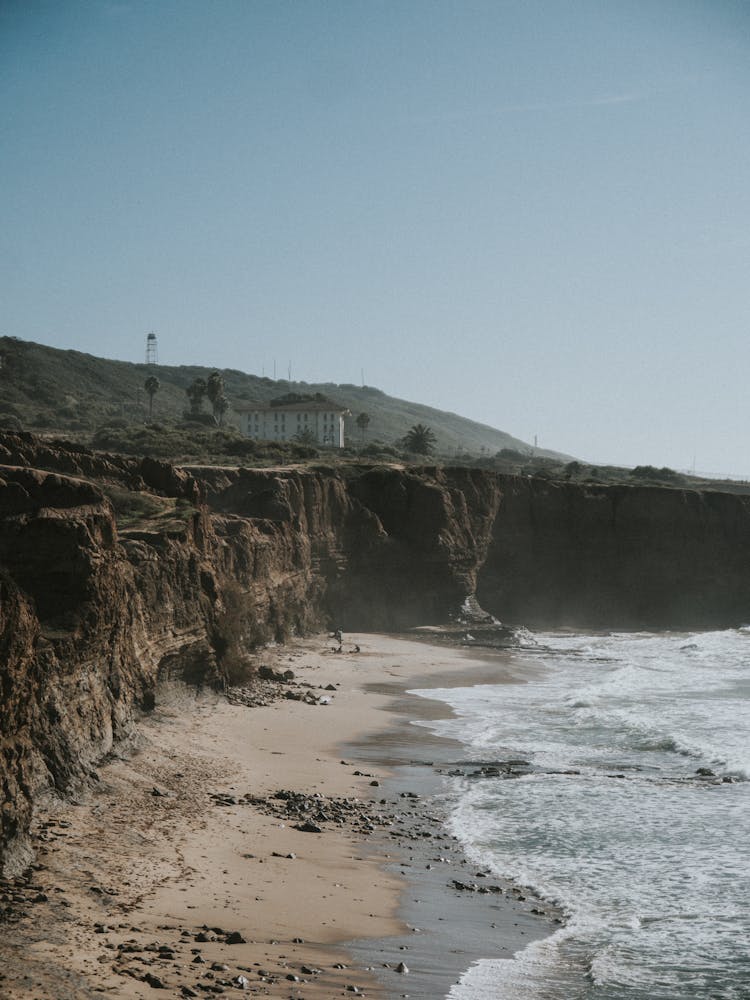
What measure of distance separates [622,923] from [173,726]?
1250 cm

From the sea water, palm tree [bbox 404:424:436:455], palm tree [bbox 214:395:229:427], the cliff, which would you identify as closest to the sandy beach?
the sea water

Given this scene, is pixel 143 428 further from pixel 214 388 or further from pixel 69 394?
pixel 69 394

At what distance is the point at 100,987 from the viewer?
1142cm

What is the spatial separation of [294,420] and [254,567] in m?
88.0

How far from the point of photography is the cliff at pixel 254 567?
1839 cm

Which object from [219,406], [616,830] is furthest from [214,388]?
[616,830]

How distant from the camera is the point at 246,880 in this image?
643 inches

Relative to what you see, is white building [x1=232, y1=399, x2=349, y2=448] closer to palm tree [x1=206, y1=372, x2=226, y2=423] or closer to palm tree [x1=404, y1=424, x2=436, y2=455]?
palm tree [x1=206, y1=372, x2=226, y2=423]

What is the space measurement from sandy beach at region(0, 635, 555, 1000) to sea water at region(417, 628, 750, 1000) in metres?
0.87

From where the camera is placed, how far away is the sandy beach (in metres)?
12.5

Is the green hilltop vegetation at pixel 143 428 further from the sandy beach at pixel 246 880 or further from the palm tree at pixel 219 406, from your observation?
the sandy beach at pixel 246 880

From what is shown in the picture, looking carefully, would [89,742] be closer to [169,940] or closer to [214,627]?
[169,940]

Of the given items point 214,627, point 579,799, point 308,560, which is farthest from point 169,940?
point 308,560

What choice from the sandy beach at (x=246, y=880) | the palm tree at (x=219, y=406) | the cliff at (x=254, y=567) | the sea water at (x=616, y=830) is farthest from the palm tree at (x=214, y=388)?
the sandy beach at (x=246, y=880)
